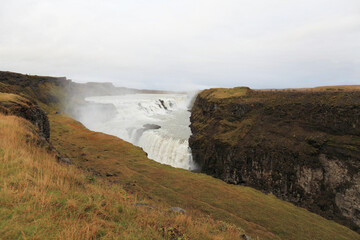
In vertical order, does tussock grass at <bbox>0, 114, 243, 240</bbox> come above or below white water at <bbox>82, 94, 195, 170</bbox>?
above

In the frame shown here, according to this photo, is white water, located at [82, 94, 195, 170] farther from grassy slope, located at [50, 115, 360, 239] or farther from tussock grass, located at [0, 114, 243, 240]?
tussock grass, located at [0, 114, 243, 240]

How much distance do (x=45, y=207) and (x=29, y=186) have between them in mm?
868

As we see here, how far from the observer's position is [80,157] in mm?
15375

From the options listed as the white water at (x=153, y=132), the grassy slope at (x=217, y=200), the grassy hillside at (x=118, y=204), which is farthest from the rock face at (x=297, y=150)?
the grassy hillside at (x=118, y=204)

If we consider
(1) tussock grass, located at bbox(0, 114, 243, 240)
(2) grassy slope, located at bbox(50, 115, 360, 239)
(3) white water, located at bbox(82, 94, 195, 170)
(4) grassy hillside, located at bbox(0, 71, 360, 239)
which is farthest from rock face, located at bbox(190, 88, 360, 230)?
(1) tussock grass, located at bbox(0, 114, 243, 240)

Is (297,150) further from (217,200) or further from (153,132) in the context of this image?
(153,132)

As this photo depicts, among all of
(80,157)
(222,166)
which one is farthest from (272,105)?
(80,157)

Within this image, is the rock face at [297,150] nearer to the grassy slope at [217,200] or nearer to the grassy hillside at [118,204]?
the grassy slope at [217,200]

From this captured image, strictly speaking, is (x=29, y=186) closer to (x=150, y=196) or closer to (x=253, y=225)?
(x=150, y=196)

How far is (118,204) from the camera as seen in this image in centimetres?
446

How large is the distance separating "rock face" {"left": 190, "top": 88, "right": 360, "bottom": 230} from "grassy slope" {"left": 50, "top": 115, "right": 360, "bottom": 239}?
5.97m

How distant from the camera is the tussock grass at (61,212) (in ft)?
10.1

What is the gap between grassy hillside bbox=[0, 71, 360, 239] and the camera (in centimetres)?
335

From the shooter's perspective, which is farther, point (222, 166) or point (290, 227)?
point (222, 166)
